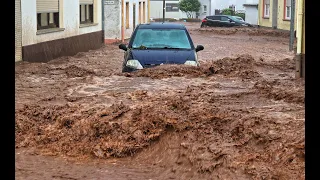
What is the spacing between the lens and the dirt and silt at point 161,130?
7.12 m

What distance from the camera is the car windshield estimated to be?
48.5ft

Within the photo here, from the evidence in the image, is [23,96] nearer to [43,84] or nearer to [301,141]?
[43,84]

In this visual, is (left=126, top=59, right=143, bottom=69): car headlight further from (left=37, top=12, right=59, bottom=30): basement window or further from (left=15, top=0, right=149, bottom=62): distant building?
(left=37, top=12, right=59, bottom=30): basement window

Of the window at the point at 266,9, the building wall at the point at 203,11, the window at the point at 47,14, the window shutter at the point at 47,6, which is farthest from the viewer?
the building wall at the point at 203,11

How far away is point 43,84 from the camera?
14461 millimetres

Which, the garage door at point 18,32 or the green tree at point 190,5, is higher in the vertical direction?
the green tree at point 190,5

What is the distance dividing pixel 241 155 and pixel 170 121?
68.5 inches

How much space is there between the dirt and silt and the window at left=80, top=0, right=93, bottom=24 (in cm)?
1342

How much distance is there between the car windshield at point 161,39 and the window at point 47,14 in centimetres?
623

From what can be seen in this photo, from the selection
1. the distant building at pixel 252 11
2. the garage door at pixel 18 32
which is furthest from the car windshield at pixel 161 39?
the distant building at pixel 252 11

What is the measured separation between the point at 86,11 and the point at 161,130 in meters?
20.0

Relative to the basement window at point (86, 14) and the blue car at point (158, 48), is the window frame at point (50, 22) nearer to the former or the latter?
the basement window at point (86, 14)

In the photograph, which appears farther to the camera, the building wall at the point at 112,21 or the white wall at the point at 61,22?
the building wall at the point at 112,21
